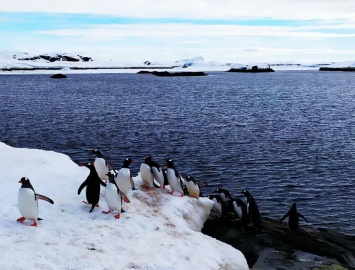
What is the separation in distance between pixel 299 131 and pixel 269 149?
10633 millimetres

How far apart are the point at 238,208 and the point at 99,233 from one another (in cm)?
768

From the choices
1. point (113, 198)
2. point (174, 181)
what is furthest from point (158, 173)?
point (113, 198)

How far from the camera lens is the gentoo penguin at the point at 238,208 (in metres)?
18.4

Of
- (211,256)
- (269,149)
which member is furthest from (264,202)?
(269,149)

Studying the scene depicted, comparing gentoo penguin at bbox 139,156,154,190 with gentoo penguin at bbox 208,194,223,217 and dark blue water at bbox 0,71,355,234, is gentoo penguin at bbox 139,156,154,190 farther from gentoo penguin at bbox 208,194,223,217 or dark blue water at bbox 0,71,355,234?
dark blue water at bbox 0,71,355,234

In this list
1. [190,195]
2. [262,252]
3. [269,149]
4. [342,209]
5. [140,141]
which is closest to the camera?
[262,252]

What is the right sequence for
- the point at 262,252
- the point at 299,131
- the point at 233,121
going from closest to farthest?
the point at 262,252 < the point at 299,131 < the point at 233,121

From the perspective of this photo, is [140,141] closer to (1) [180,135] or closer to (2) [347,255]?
(1) [180,135]

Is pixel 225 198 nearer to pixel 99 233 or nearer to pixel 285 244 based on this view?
pixel 285 244

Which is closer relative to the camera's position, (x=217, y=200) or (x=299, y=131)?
(x=217, y=200)

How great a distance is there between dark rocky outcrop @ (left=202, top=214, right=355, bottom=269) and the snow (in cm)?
110

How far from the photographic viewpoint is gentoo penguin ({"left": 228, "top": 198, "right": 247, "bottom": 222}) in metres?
18.4

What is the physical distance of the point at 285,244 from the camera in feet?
54.0

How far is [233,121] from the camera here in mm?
51938
